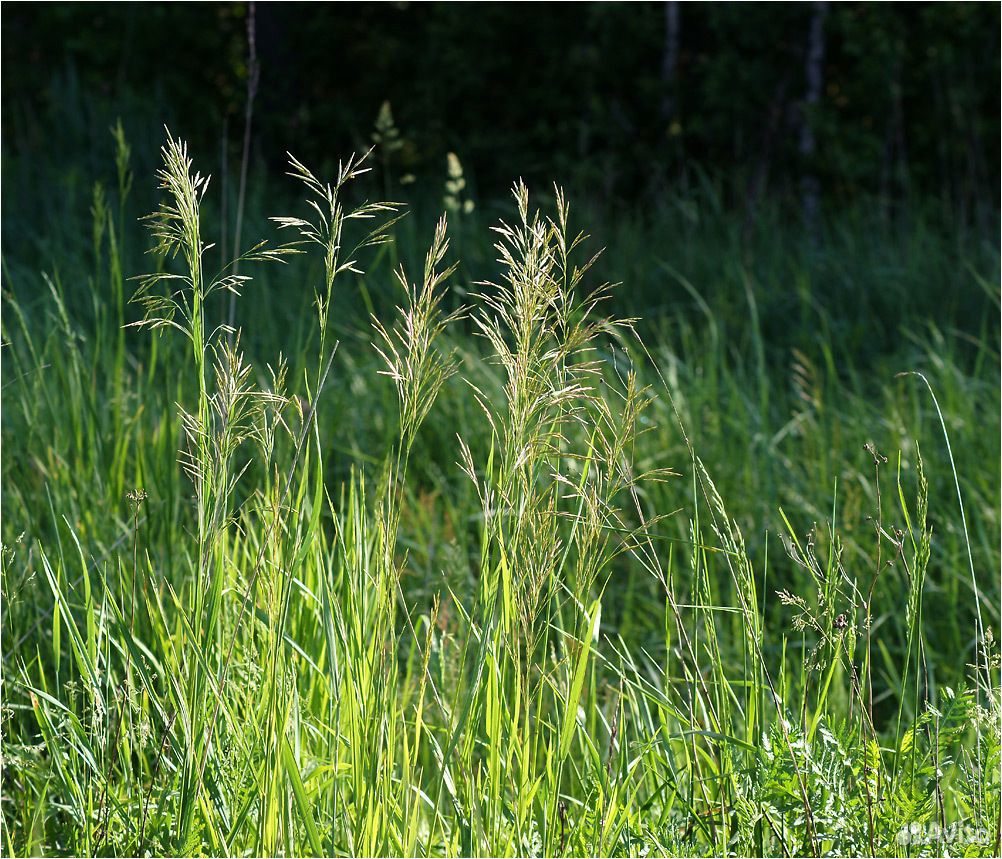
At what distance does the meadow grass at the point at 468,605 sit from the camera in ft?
3.06

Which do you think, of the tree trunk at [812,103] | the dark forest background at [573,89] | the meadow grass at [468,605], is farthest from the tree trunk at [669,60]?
the meadow grass at [468,605]

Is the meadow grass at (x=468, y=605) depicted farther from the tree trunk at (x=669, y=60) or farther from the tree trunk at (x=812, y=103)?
the tree trunk at (x=669, y=60)

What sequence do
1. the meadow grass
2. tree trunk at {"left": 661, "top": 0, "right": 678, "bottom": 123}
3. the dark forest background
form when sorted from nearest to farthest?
the meadow grass, the dark forest background, tree trunk at {"left": 661, "top": 0, "right": 678, "bottom": 123}

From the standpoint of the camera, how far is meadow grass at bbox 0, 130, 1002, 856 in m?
0.93

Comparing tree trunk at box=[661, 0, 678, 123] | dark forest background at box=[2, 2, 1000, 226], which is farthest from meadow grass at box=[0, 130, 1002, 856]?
tree trunk at box=[661, 0, 678, 123]

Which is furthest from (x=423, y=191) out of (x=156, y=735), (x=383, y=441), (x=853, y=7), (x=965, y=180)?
(x=156, y=735)

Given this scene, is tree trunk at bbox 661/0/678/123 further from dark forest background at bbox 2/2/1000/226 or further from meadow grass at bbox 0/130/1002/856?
meadow grass at bbox 0/130/1002/856

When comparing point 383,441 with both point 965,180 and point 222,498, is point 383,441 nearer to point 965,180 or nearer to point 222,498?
point 222,498

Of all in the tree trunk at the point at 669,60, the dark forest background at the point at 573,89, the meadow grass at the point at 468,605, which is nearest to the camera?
the meadow grass at the point at 468,605

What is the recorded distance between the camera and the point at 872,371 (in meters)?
3.57

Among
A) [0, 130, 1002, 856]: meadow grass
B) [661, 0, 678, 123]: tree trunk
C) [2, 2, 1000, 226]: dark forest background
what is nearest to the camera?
[0, 130, 1002, 856]: meadow grass

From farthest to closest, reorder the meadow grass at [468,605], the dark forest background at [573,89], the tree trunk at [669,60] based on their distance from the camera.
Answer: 1. the tree trunk at [669,60]
2. the dark forest background at [573,89]
3. the meadow grass at [468,605]

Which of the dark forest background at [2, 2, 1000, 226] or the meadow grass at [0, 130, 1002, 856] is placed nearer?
the meadow grass at [0, 130, 1002, 856]

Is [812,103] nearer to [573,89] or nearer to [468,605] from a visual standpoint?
[573,89]
